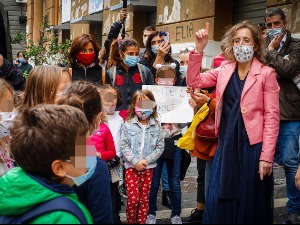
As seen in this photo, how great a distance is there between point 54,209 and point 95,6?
17243mm

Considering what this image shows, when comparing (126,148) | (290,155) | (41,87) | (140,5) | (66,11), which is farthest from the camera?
(66,11)

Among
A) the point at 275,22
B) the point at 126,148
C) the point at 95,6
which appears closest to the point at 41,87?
the point at 126,148

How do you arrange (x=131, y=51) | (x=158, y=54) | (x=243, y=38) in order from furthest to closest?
(x=158, y=54) < (x=131, y=51) < (x=243, y=38)

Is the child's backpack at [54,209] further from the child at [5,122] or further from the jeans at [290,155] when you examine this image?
the jeans at [290,155]

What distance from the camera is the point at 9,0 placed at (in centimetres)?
3553

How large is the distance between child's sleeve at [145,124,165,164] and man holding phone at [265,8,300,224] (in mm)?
1169

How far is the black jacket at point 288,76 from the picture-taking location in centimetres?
492

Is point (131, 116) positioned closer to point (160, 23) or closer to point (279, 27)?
point (279, 27)

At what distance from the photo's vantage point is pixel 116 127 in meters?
5.09

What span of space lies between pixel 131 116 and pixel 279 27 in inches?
68.1

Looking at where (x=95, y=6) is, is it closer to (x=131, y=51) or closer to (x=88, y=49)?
(x=131, y=51)

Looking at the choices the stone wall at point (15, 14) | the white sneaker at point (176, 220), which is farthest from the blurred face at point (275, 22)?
the stone wall at point (15, 14)

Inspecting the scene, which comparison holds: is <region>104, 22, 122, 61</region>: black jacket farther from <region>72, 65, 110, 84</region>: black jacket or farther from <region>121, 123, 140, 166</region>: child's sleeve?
<region>121, 123, 140, 166</region>: child's sleeve

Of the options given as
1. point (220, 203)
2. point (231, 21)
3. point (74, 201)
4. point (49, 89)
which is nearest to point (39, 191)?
point (74, 201)
